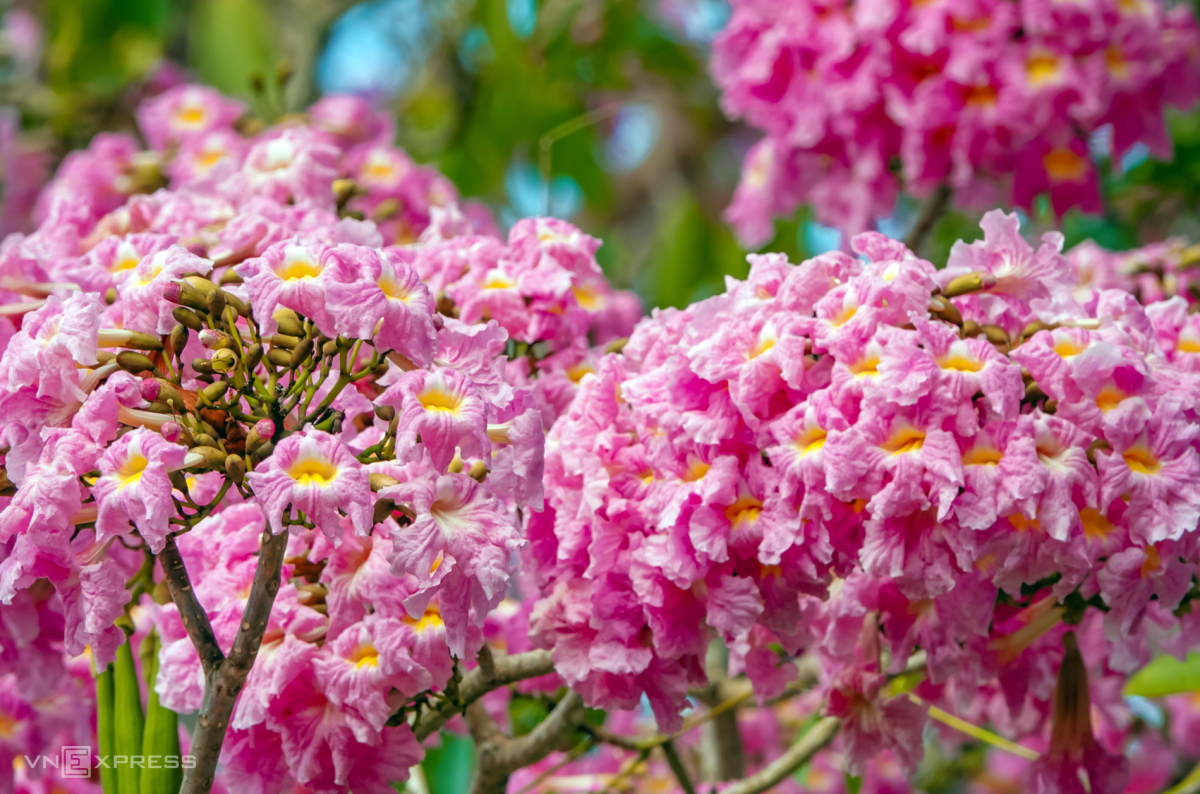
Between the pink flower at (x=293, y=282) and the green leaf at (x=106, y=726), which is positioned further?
the green leaf at (x=106, y=726)

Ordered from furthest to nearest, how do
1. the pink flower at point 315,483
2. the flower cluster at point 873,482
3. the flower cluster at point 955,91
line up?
the flower cluster at point 955,91 < the flower cluster at point 873,482 < the pink flower at point 315,483

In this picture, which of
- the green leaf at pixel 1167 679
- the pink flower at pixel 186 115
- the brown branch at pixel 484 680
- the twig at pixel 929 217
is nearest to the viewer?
the brown branch at pixel 484 680

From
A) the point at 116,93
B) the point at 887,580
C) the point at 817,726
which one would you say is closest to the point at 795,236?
the point at 817,726

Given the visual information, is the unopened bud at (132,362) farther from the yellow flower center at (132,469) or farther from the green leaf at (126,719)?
the green leaf at (126,719)

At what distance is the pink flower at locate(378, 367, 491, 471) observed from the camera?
2.19 feet

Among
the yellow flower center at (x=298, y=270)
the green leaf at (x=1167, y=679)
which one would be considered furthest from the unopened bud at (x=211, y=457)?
the green leaf at (x=1167, y=679)

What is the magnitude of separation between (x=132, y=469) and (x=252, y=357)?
3.5 inches

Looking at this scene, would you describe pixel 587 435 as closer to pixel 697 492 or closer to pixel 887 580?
pixel 697 492

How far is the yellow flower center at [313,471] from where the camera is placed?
25.5 inches

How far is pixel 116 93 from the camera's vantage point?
2.19m

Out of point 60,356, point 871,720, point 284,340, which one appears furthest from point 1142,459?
point 60,356

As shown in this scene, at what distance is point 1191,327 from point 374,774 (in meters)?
0.68

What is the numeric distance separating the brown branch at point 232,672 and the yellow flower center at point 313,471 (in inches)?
2.0

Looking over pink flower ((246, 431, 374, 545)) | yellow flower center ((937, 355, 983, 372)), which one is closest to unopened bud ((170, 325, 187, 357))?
pink flower ((246, 431, 374, 545))
